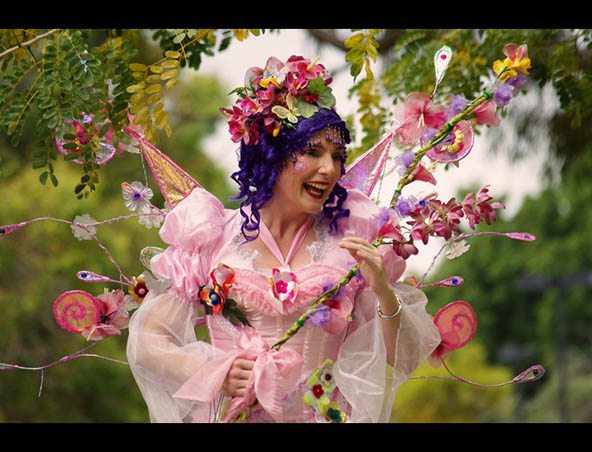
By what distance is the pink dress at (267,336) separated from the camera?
2.48 meters

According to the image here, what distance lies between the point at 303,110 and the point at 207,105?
1316cm

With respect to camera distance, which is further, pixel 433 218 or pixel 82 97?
pixel 82 97

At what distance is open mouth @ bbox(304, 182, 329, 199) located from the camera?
259 cm

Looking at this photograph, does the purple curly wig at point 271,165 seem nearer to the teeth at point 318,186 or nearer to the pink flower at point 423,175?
the teeth at point 318,186

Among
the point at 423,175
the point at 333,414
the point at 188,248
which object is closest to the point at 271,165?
the point at 188,248

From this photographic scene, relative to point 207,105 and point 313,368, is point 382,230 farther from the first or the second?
point 207,105

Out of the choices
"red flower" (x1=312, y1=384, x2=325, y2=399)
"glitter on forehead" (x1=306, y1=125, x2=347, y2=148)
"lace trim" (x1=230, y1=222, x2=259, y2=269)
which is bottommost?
"red flower" (x1=312, y1=384, x2=325, y2=399)

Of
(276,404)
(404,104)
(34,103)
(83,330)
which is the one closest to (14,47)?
(34,103)

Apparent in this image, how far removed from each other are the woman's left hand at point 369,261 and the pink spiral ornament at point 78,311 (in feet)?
3.06

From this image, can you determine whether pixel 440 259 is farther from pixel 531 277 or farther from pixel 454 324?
pixel 531 277

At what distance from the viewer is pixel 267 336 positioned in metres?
2.58

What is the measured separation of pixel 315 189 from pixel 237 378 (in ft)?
2.12

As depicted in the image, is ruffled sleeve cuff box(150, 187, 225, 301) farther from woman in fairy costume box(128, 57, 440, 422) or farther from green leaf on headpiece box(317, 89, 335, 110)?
green leaf on headpiece box(317, 89, 335, 110)

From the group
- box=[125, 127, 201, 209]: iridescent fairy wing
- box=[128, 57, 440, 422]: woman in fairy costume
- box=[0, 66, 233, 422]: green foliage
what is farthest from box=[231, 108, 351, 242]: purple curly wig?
box=[0, 66, 233, 422]: green foliage
